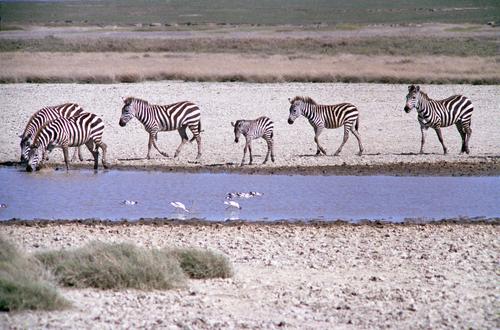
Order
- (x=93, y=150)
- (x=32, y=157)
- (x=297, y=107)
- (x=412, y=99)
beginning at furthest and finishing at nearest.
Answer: (x=297, y=107), (x=412, y=99), (x=93, y=150), (x=32, y=157)

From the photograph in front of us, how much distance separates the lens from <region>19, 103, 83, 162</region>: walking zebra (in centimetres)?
1684

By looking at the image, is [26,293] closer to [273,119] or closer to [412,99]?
[412,99]

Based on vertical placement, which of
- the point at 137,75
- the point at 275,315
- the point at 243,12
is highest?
the point at 243,12

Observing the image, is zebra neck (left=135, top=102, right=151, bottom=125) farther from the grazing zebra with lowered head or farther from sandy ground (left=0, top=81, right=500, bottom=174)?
the grazing zebra with lowered head

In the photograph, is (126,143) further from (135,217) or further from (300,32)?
(300,32)

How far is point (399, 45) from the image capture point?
54312 mm

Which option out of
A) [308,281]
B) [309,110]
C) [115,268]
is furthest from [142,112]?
[115,268]

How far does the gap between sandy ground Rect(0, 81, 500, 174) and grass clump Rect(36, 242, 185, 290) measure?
8103mm

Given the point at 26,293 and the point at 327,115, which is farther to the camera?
the point at 327,115

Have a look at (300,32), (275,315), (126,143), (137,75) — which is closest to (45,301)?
(275,315)

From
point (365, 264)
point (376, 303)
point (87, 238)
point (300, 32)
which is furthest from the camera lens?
point (300, 32)

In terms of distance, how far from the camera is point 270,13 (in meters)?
109

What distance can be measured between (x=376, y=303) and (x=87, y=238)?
3.93 metres

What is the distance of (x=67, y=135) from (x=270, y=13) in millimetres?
93716
